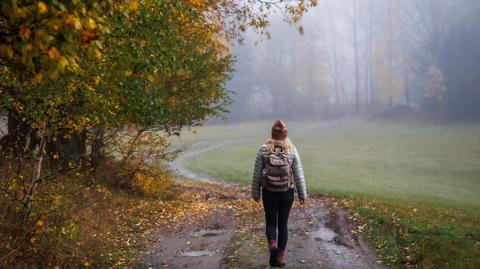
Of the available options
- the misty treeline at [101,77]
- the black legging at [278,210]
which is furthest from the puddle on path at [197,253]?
the misty treeline at [101,77]

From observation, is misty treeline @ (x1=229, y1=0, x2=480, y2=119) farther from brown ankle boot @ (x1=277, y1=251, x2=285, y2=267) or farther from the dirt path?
brown ankle boot @ (x1=277, y1=251, x2=285, y2=267)

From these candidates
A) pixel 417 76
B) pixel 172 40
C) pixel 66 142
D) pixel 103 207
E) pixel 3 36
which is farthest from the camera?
pixel 417 76

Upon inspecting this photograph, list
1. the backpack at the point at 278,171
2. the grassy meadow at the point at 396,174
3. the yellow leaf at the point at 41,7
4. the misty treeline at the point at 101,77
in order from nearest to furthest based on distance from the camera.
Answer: the yellow leaf at the point at 41,7, the misty treeline at the point at 101,77, the backpack at the point at 278,171, the grassy meadow at the point at 396,174

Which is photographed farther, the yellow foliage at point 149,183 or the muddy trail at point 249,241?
the yellow foliage at point 149,183

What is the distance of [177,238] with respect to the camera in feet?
32.3

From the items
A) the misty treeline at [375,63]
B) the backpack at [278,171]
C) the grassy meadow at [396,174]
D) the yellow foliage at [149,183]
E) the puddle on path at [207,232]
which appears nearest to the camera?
the backpack at [278,171]

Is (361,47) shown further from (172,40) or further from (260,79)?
(172,40)

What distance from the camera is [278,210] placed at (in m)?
7.44

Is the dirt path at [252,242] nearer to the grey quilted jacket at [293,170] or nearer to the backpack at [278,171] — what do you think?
the grey quilted jacket at [293,170]

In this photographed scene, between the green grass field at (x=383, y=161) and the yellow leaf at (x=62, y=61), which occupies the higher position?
the yellow leaf at (x=62, y=61)

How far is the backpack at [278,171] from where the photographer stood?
714 cm

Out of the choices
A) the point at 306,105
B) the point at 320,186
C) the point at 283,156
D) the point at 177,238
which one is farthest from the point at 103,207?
the point at 306,105

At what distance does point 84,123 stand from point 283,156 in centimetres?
322

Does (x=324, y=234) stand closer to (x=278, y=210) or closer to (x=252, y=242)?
(x=252, y=242)
